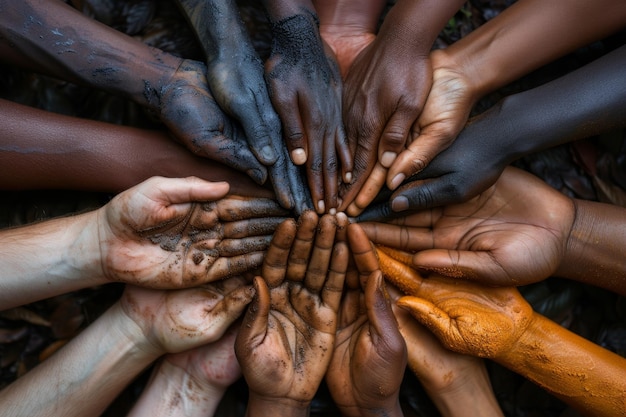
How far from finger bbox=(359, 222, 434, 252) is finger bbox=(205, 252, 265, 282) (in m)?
0.33

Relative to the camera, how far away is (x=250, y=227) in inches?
Result: 65.8

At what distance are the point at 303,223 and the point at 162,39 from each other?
0.88 meters

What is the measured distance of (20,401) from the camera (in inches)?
65.2

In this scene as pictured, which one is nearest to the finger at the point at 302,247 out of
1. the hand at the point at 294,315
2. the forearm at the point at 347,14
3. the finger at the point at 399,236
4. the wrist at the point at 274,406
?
the hand at the point at 294,315

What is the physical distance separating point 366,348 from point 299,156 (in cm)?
55

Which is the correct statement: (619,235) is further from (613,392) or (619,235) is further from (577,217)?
(613,392)

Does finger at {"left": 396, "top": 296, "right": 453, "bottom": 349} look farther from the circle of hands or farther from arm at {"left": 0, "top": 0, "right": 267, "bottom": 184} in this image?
arm at {"left": 0, "top": 0, "right": 267, "bottom": 184}

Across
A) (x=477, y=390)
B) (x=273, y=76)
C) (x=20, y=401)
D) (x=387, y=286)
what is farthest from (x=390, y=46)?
(x=20, y=401)

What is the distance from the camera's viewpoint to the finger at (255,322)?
1.51 m

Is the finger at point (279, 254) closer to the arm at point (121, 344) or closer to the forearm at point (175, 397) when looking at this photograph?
the arm at point (121, 344)

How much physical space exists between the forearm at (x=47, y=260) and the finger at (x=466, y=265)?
0.93 metres

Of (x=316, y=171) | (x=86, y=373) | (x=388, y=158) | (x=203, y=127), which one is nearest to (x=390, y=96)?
(x=388, y=158)

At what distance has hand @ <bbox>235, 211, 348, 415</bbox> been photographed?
152 centimetres

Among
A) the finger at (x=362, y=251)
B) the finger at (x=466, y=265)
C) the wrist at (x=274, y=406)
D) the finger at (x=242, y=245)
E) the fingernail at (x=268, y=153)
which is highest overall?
the fingernail at (x=268, y=153)
